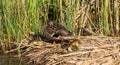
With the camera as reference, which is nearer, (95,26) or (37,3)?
(37,3)

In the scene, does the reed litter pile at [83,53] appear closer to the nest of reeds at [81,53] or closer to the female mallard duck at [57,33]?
the nest of reeds at [81,53]

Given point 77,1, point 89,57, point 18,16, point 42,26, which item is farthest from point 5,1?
point 89,57

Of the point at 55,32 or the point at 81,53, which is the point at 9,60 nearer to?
the point at 55,32

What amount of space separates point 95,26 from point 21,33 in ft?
5.63

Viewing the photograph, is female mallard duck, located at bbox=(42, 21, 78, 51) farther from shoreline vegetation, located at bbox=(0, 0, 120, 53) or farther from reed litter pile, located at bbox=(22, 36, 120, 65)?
shoreline vegetation, located at bbox=(0, 0, 120, 53)

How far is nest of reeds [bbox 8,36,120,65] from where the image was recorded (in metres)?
6.60

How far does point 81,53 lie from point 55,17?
1.70 metres

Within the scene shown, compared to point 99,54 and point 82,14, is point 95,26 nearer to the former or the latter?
point 82,14

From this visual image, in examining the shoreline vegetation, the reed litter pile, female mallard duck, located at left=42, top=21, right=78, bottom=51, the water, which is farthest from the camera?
the shoreline vegetation

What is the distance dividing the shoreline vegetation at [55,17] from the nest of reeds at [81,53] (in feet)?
1.11

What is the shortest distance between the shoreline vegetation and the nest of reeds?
0.34m

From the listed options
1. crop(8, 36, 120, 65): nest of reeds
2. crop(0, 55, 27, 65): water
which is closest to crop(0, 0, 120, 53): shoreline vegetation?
crop(0, 55, 27, 65): water

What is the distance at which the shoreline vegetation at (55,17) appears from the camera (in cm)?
738

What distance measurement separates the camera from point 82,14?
8156mm
